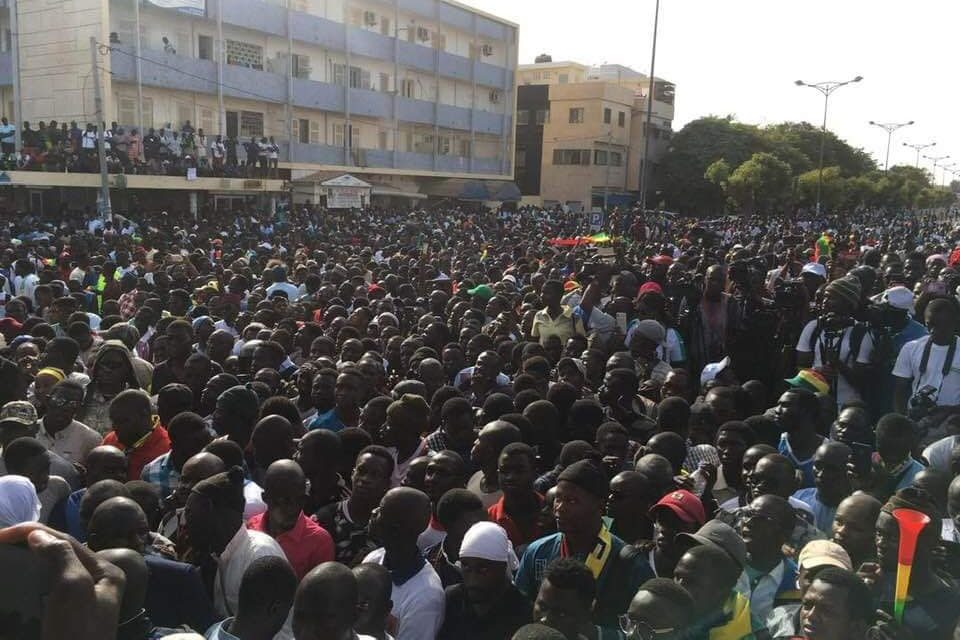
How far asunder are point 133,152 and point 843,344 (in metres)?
21.7

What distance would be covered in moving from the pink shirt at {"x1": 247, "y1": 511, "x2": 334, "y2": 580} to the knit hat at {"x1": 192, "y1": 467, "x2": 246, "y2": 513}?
0.76 feet

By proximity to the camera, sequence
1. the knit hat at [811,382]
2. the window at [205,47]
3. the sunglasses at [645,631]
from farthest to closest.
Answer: the window at [205,47] → the knit hat at [811,382] → the sunglasses at [645,631]

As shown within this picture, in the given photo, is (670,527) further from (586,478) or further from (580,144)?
(580,144)

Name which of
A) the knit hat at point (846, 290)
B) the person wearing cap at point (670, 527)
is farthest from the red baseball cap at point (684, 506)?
the knit hat at point (846, 290)

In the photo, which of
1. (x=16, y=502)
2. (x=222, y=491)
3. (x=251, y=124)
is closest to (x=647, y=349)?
(x=222, y=491)

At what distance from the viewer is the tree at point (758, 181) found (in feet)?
123

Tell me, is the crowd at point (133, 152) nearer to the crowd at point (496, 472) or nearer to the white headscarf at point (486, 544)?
the crowd at point (496, 472)

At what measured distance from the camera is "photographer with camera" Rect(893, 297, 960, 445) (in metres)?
4.84

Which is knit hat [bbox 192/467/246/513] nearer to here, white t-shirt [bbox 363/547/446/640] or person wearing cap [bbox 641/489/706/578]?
white t-shirt [bbox 363/547/446/640]

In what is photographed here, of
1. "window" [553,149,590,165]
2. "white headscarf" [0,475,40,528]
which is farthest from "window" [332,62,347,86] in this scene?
"white headscarf" [0,475,40,528]

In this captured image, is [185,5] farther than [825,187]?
No

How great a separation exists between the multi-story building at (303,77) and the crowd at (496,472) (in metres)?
20.9

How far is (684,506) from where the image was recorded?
10.1 feet

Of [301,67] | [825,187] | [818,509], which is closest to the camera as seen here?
[818,509]
